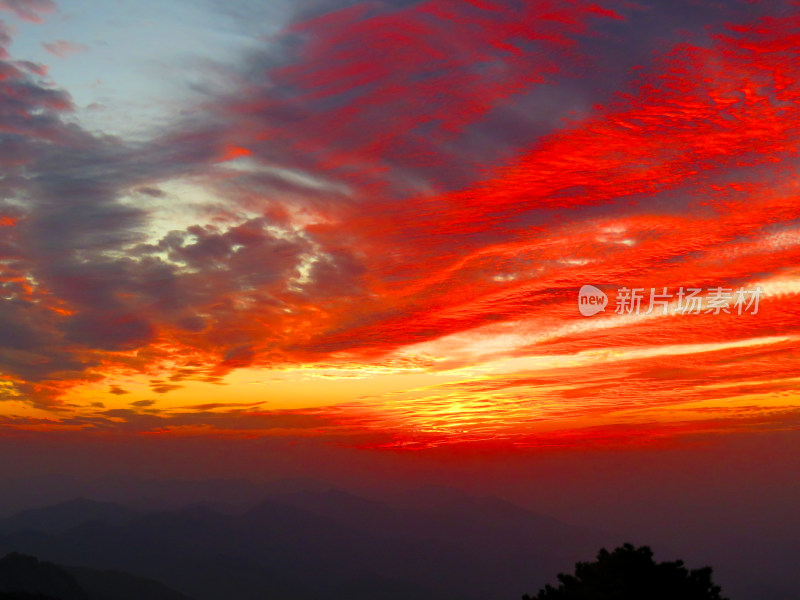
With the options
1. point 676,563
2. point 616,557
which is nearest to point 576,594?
point 616,557

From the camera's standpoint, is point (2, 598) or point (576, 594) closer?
point (576, 594)

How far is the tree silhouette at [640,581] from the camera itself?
33.1 meters

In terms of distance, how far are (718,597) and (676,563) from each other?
2.70 metres

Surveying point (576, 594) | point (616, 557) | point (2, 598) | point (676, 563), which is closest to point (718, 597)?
point (676, 563)

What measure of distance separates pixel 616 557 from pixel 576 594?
325 cm

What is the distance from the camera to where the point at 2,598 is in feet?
574

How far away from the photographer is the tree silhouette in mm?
33094

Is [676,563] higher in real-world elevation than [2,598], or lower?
higher

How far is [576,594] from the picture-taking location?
34562 mm

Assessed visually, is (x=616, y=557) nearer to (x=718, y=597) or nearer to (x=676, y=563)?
(x=676, y=563)

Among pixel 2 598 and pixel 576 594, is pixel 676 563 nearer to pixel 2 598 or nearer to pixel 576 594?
pixel 576 594

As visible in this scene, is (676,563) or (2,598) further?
(2,598)

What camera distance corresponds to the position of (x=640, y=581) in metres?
33.3

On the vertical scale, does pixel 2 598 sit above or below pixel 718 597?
below
